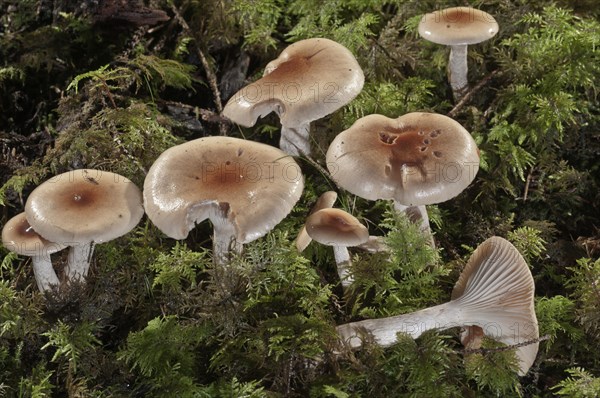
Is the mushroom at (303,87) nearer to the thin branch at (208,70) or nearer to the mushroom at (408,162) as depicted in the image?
the mushroom at (408,162)

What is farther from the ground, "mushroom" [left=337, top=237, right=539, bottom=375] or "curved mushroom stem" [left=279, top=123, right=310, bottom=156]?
"curved mushroom stem" [left=279, top=123, right=310, bottom=156]

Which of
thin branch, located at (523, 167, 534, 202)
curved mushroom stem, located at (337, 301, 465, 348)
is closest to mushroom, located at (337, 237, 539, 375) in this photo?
curved mushroom stem, located at (337, 301, 465, 348)

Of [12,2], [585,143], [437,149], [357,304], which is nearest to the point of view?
[437,149]

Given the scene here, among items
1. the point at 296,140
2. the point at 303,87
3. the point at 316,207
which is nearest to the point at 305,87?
the point at 303,87

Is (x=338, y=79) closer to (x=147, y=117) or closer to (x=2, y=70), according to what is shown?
(x=147, y=117)

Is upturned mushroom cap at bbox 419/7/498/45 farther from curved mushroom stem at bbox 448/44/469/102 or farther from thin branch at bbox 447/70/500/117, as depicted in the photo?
thin branch at bbox 447/70/500/117

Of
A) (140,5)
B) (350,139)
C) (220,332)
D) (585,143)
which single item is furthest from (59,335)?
(585,143)

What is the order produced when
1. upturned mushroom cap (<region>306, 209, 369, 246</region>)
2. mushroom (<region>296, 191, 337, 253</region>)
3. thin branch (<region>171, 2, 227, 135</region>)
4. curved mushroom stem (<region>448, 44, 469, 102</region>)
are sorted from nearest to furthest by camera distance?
upturned mushroom cap (<region>306, 209, 369, 246</region>) → mushroom (<region>296, 191, 337, 253</region>) → curved mushroom stem (<region>448, 44, 469, 102</region>) → thin branch (<region>171, 2, 227, 135</region>)

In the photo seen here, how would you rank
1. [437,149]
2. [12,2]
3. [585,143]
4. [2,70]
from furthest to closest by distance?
1. [12,2]
2. [2,70]
3. [585,143]
4. [437,149]
